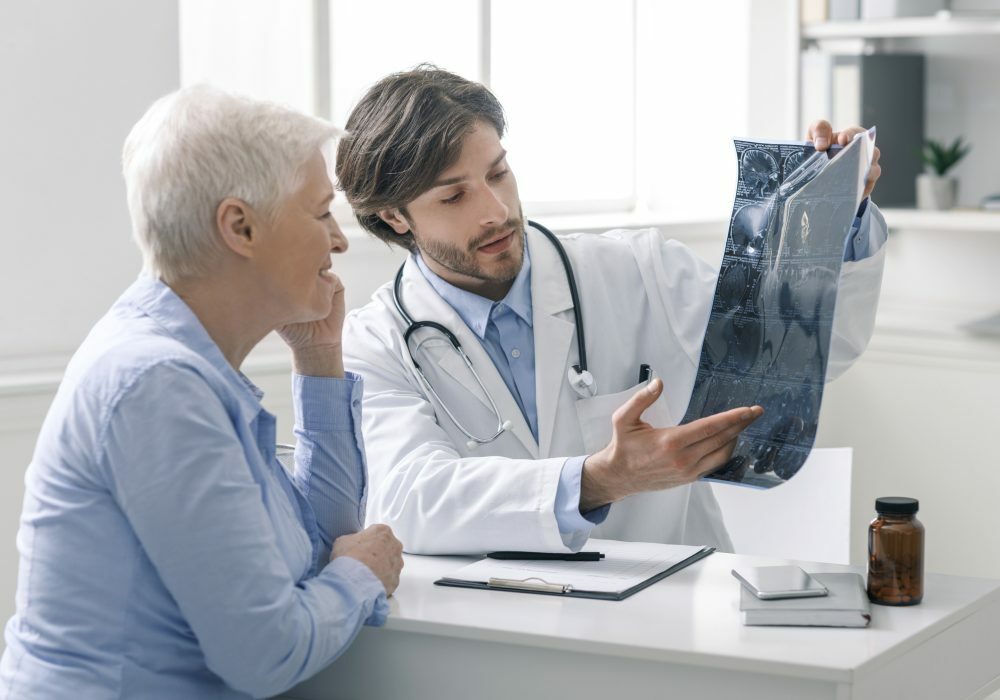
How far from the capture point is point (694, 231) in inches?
142

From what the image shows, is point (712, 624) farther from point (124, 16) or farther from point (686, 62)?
point (686, 62)

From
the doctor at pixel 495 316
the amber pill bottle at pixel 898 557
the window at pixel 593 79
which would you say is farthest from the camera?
the window at pixel 593 79

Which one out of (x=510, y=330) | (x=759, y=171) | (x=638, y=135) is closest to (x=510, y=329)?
(x=510, y=330)

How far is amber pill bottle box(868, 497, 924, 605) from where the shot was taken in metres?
1.42

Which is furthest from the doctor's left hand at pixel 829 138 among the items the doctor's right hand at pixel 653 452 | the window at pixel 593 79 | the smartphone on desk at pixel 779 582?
the window at pixel 593 79

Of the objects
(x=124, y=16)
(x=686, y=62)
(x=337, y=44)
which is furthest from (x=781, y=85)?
(x=124, y=16)

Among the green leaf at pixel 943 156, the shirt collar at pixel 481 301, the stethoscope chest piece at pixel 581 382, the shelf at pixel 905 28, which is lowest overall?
the stethoscope chest piece at pixel 581 382

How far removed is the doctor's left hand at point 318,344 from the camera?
1.65m

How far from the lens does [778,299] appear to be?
160 centimetres

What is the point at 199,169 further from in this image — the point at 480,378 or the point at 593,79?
the point at 593,79

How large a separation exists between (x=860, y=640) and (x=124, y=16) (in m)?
1.70

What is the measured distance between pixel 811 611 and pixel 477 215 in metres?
0.88

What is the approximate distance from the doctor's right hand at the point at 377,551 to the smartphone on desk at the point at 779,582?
396 mm

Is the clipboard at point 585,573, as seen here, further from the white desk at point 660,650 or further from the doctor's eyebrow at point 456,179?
the doctor's eyebrow at point 456,179
